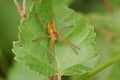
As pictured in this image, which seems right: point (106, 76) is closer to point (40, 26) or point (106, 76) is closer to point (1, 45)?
point (1, 45)

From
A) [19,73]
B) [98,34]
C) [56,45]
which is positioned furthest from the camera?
[98,34]

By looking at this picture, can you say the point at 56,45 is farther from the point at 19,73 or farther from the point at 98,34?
the point at 98,34

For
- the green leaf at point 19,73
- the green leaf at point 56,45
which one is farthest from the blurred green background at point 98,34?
the green leaf at point 56,45

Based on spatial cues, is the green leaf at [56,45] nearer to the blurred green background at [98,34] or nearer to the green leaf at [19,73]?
the green leaf at [19,73]

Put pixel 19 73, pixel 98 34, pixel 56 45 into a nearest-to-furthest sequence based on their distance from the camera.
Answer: pixel 56 45
pixel 19 73
pixel 98 34

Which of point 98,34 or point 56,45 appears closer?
point 56,45

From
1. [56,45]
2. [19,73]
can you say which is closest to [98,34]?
[19,73]

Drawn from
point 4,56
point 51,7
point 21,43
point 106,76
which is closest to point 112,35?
point 106,76

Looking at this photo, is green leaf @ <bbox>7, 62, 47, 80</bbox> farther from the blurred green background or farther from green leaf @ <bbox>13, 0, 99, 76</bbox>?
green leaf @ <bbox>13, 0, 99, 76</bbox>

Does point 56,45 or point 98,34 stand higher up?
point 56,45
